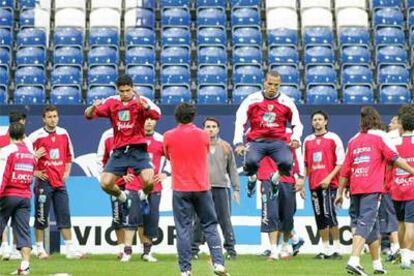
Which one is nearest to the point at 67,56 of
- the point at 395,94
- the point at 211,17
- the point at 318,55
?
the point at 211,17

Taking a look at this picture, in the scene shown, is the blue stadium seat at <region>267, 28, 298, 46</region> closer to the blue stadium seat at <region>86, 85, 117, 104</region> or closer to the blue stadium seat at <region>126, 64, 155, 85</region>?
the blue stadium seat at <region>126, 64, 155, 85</region>

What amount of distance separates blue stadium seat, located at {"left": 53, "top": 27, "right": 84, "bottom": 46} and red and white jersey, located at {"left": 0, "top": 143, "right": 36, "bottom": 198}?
11.3 metres

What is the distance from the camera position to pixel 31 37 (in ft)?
92.5

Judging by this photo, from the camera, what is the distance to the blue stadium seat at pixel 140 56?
27.5 meters

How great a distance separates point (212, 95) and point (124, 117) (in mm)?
8669

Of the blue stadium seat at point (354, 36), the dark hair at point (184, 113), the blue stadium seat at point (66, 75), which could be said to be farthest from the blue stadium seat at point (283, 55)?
the dark hair at point (184, 113)

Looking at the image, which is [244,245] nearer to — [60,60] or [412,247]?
[412,247]

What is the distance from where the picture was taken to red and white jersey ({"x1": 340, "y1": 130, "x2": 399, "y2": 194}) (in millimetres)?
15953

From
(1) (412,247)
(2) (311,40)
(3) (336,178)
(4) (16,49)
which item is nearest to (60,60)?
(4) (16,49)

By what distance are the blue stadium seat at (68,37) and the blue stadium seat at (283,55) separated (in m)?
4.27

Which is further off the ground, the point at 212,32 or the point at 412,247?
the point at 212,32

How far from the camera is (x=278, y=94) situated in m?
18.7

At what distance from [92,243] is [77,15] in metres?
8.13

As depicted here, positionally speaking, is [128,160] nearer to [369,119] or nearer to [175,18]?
[369,119]
